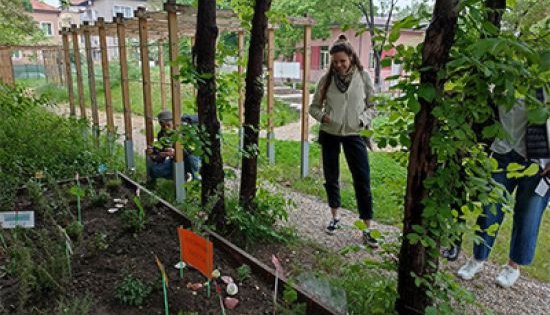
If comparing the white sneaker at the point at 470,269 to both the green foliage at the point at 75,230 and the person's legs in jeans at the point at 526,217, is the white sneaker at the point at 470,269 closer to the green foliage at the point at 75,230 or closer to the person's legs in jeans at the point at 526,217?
the person's legs in jeans at the point at 526,217

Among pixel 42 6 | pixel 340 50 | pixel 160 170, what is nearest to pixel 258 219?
pixel 340 50

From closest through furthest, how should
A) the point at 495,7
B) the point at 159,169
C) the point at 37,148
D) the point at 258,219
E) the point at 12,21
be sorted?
the point at 495,7
the point at 258,219
the point at 37,148
the point at 159,169
the point at 12,21

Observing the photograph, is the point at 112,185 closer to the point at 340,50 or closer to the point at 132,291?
the point at 132,291

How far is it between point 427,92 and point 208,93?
148 cm

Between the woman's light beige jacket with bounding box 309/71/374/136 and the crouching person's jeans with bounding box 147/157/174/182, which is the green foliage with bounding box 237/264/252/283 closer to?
the woman's light beige jacket with bounding box 309/71/374/136

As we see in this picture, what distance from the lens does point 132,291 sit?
1809 millimetres

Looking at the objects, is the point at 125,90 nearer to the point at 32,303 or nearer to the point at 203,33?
the point at 203,33

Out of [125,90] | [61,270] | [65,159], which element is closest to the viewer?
[61,270]

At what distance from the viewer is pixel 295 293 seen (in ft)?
5.64

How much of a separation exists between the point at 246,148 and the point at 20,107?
3107 millimetres

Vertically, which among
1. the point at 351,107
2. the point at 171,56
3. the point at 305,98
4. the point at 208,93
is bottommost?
the point at 305,98

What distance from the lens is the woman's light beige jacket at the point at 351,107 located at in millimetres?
3195

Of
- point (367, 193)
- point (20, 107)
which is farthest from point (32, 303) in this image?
point (20, 107)

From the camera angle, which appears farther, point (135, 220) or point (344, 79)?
point (344, 79)
